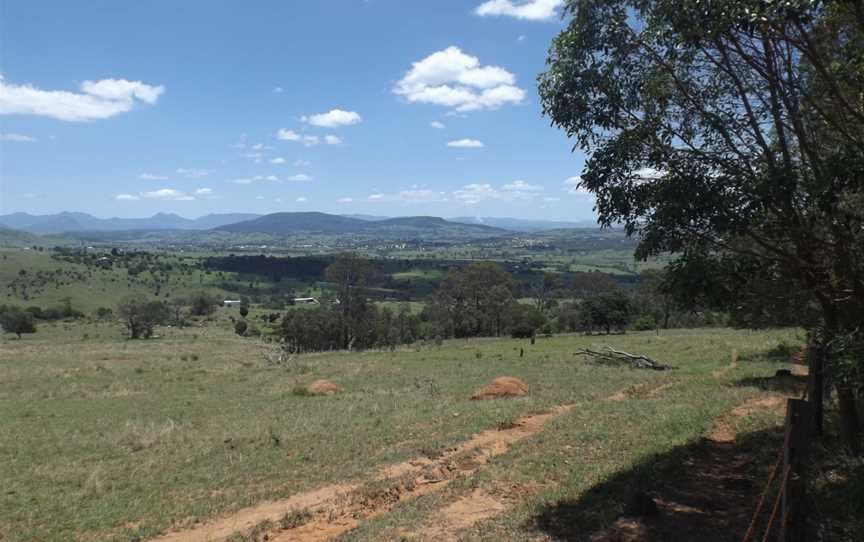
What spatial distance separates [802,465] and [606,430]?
27.0 ft

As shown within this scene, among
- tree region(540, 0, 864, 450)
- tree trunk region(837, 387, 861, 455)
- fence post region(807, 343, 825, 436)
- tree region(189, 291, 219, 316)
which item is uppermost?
tree region(540, 0, 864, 450)

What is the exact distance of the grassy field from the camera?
1057 cm

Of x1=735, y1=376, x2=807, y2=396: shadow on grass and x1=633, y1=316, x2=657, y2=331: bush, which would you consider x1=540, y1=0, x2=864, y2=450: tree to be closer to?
x1=735, y1=376, x2=807, y2=396: shadow on grass

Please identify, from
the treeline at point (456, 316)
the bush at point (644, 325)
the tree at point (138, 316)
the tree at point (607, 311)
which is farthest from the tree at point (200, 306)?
the bush at point (644, 325)

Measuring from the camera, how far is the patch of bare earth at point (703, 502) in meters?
7.34

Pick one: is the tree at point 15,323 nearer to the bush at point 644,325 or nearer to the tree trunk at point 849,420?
the bush at point 644,325

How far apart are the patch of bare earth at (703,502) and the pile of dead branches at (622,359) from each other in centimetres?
1488

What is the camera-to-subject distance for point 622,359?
93.2 ft

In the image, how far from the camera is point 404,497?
34.2 feet

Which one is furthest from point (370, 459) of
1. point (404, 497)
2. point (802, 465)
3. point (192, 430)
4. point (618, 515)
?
point (802, 465)

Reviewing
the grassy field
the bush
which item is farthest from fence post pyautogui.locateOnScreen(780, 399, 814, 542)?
the bush

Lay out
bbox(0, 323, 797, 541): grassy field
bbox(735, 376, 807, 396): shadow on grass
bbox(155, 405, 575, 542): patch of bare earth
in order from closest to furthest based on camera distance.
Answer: bbox(155, 405, 575, 542): patch of bare earth, bbox(0, 323, 797, 541): grassy field, bbox(735, 376, 807, 396): shadow on grass

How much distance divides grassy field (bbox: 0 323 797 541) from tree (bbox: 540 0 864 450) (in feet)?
14.6

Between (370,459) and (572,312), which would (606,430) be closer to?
(370,459)
